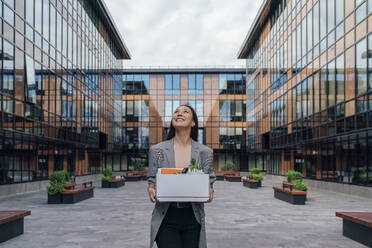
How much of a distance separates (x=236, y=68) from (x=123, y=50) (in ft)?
49.2

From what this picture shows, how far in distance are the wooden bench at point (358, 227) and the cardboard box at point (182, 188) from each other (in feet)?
20.5

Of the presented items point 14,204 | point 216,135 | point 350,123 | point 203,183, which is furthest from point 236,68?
point 203,183

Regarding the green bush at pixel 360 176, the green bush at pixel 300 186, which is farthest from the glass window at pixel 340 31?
the green bush at pixel 300 186

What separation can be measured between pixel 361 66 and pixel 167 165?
1861 centimetres

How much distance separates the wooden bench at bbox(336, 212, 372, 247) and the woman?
5.79 meters

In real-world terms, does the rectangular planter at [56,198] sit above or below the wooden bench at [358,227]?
below

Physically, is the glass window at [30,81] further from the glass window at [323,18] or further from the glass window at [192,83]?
the glass window at [192,83]

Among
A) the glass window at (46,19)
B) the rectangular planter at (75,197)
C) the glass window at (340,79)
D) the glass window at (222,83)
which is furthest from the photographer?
the glass window at (222,83)

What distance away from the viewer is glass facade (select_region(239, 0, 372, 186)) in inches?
798

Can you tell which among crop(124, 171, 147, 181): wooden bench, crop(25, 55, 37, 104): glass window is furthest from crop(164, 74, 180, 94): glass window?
crop(25, 55, 37, 104): glass window

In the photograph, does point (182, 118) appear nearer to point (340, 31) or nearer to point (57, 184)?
point (57, 184)

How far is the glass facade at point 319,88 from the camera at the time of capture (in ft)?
66.5

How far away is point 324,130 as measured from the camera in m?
24.9

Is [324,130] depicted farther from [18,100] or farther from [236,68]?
[236,68]
